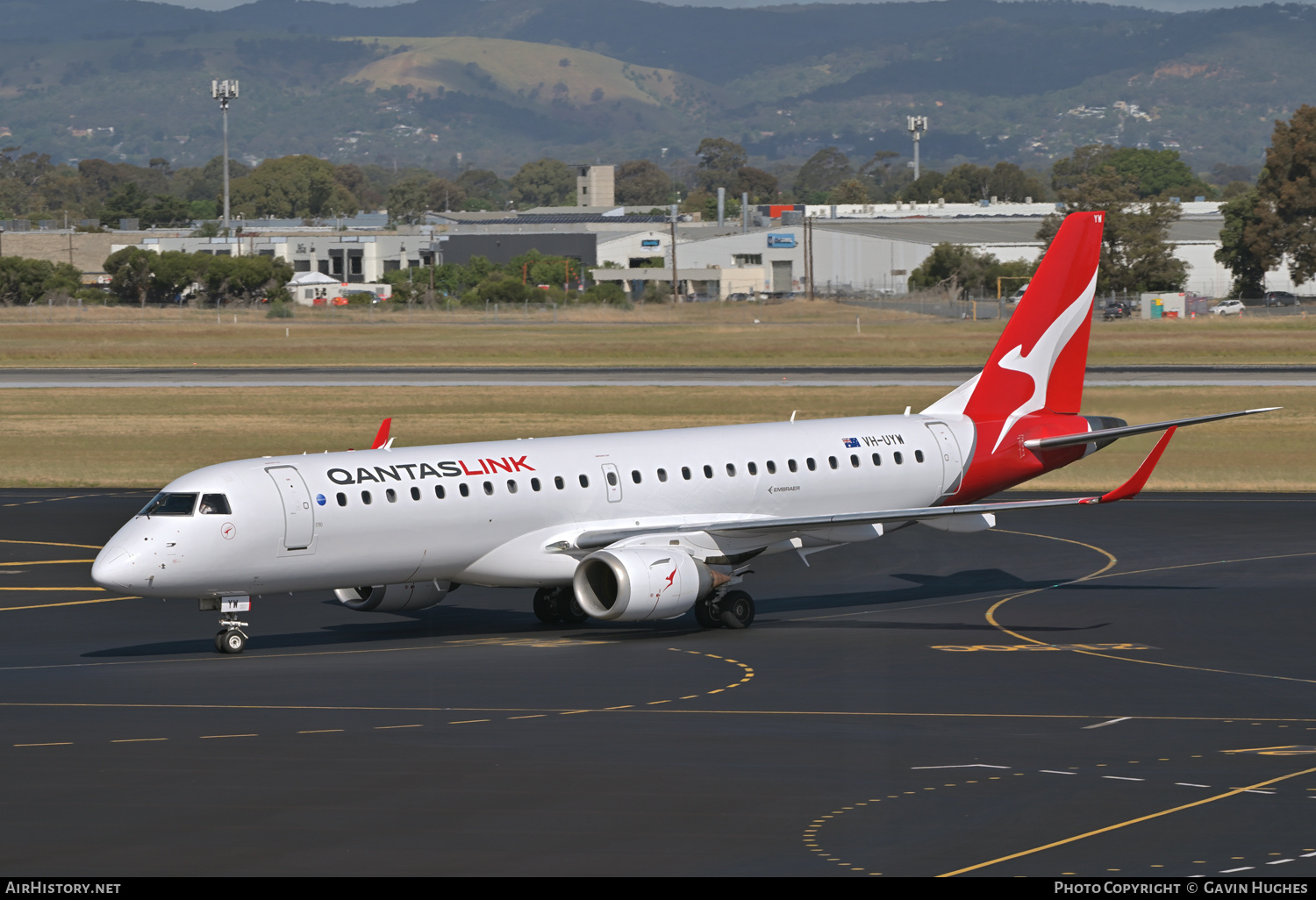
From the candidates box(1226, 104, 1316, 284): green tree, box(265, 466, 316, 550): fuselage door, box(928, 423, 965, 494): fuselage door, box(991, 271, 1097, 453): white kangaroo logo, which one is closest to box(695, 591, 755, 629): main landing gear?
box(928, 423, 965, 494): fuselage door

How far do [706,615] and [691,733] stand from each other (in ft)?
33.6

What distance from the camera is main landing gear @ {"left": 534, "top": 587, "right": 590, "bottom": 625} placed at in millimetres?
36125

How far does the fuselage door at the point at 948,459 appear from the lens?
39.4 m

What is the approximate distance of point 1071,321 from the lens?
42094mm

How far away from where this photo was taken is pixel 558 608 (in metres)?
36.2

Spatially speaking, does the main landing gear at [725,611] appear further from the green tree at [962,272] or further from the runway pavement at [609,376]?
the green tree at [962,272]

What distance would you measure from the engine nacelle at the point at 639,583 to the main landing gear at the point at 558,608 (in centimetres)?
255

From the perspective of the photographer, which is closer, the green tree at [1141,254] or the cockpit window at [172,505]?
the cockpit window at [172,505]

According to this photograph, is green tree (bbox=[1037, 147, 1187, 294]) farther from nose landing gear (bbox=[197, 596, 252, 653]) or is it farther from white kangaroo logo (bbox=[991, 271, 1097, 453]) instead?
nose landing gear (bbox=[197, 596, 252, 653])

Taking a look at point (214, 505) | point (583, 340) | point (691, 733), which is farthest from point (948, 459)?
point (583, 340)

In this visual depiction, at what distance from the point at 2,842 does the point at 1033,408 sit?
28.7m

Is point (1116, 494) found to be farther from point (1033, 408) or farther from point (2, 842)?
point (2, 842)

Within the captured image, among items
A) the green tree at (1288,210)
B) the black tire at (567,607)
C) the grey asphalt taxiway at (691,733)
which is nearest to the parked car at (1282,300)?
the green tree at (1288,210)

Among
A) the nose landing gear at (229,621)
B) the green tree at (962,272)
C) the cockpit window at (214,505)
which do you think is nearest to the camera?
the cockpit window at (214,505)
